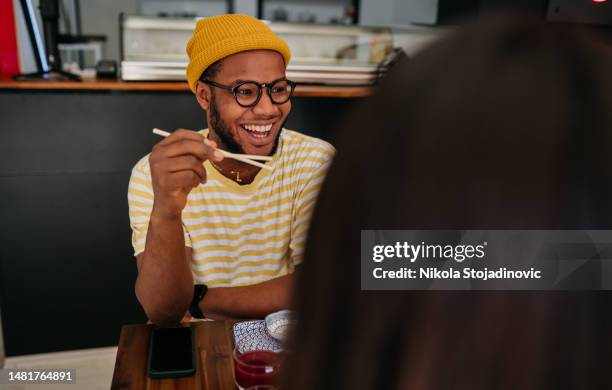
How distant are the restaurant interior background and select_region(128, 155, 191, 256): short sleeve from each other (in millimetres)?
685

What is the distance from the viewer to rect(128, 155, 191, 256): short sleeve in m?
1.43

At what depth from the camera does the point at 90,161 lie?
83.1 inches

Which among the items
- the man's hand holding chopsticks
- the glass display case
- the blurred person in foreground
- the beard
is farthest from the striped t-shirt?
the blurred person in foreground

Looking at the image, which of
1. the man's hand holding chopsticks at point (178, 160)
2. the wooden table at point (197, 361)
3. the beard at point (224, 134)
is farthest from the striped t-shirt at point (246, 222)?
the wooden table at point (197, 361)

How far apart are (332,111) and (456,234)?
2.00 metres

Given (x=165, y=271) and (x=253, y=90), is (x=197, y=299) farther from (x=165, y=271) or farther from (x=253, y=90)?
(x=253, y=90)

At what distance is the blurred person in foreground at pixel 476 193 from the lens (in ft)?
1.01

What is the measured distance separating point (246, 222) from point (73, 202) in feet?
3.23

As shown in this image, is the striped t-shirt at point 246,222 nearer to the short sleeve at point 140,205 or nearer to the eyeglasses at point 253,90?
the short sleeve at point 140,205

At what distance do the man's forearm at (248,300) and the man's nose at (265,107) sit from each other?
0.52 meters

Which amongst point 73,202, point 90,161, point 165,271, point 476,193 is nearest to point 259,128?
point 165,271

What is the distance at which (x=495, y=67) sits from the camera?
1.04ft

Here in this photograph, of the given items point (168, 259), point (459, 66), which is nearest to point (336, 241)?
point (459, 66)

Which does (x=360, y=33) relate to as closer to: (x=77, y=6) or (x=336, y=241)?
(x=336, y=241)
